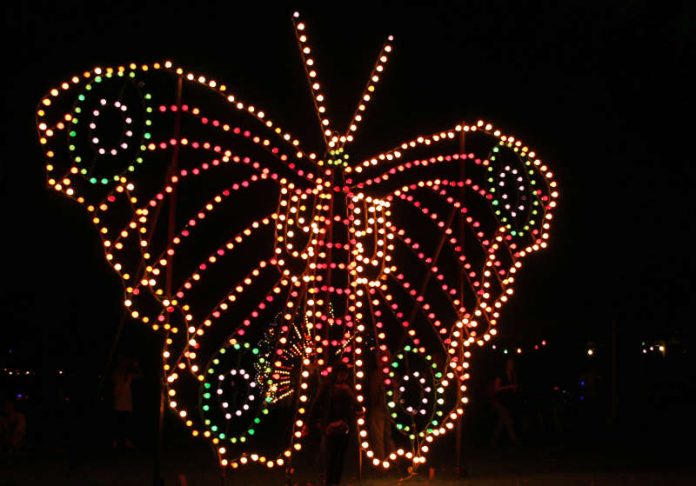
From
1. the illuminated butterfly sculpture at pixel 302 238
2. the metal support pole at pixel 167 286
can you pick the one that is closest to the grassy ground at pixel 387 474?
the illuminated butterfly sculpture at pixel 302 238

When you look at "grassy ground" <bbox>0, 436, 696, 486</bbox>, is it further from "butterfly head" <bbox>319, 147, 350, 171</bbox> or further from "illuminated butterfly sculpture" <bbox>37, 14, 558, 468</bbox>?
"butterfly head" <bbox>319, 147, 350, 171</bbox>

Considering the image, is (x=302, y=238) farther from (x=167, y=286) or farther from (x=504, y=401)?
(x=504, y=401)

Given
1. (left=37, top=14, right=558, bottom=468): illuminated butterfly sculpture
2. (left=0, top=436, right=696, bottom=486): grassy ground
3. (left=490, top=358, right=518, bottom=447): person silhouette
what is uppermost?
(left=37, top=14, right=558, bottom=468): illuminated butterfly sculpture

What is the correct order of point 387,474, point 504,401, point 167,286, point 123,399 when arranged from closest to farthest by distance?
point 167,286
point 387,474
point 123,399
point 504,401

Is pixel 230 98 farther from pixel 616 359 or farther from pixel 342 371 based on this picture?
pixel 616 359

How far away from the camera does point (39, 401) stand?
57.0ft

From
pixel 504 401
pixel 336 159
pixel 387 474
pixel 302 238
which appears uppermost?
pixel 336 159

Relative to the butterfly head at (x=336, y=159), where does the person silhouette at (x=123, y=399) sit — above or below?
below

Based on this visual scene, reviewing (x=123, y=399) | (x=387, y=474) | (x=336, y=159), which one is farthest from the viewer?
(x=123, y=399)

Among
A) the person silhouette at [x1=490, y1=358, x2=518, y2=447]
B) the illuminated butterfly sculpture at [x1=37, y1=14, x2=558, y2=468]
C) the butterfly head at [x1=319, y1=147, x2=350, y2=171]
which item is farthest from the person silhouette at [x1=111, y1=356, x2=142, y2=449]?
the person silhouette at [x1=490, y1=358, x2=518, y2=447]

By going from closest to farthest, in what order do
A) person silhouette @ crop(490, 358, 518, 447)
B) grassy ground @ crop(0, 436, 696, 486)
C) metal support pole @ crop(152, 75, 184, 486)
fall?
metal support pole @ crop(152, 75, 184, 486)
grassy ground @ crop(0, 436, 696, 486)
person silhouette @ crop(490, 358, 518, 447)

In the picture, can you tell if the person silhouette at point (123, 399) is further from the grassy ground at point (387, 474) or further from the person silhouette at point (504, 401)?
the person silhouette at point (504, 401)

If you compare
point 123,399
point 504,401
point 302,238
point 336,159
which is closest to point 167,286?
point 336,159

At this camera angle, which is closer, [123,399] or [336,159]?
[336,159]
